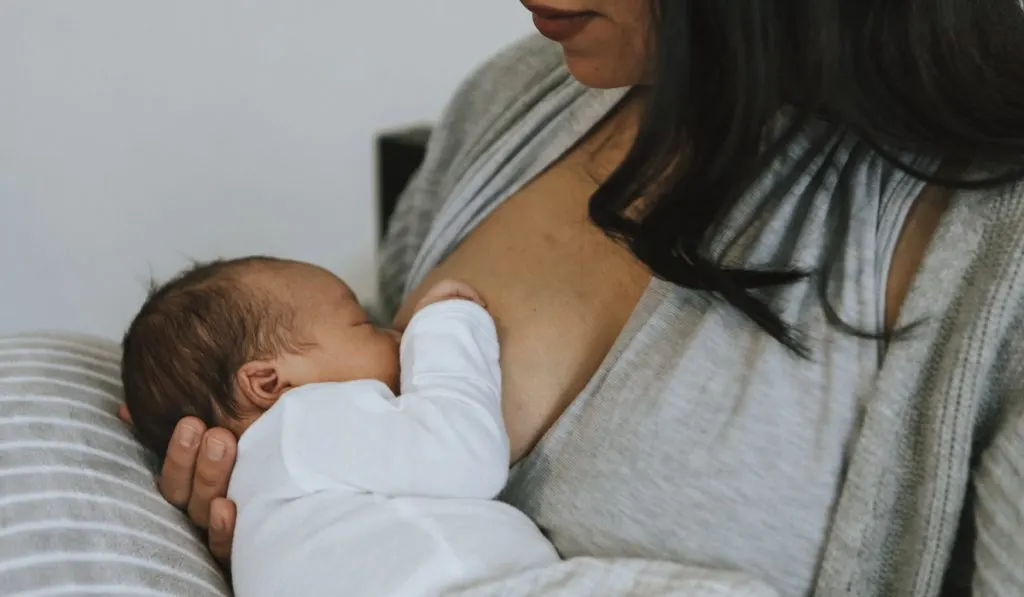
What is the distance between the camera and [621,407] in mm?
700

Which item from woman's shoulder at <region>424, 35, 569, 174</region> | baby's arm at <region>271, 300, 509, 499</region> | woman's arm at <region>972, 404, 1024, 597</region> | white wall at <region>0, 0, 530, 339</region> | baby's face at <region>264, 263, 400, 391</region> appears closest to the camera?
woman's arm at <region>972, 404, 1024, 597</region>

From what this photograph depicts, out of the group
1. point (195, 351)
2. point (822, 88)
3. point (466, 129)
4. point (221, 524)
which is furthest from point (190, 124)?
point (822, 88)

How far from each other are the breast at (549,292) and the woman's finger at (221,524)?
230 mm

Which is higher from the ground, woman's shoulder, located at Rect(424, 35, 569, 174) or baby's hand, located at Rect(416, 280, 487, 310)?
woman's shoulder, located at Rect(424, 35, 569, 174)

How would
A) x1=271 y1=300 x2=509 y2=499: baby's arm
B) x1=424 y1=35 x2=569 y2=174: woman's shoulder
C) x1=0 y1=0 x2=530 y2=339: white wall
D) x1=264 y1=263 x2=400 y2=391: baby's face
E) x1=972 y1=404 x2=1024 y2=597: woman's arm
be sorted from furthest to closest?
x1=0 y1=0 x2=530 y2=339: white wall, x1=424 y1=35 x2=569 y2=174: woman's shoulder, x1=264 y1=263 x2=400 y2=391: baby's face, x1=271 y1=300 x2=509 y2=499: baby's arm, x1=972 y1=404 x2=1024 y2=597: woman's arm

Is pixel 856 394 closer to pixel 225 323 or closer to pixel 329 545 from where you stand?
pixel 329 545

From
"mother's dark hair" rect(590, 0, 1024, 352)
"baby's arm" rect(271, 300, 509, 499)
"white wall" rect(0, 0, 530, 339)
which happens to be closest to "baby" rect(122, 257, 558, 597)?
"baby's arm" rect(271, 300, 509, 499)

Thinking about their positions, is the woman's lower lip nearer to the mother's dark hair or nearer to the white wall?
the mother's dark hair

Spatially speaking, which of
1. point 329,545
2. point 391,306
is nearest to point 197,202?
point 391,306

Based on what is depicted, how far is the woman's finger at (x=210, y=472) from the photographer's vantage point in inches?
28.9

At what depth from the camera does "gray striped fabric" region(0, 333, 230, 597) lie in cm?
61

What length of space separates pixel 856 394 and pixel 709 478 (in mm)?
118

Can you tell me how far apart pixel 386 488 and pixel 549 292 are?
230mm

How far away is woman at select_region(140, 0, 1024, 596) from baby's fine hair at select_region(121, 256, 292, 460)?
4 centimetres
